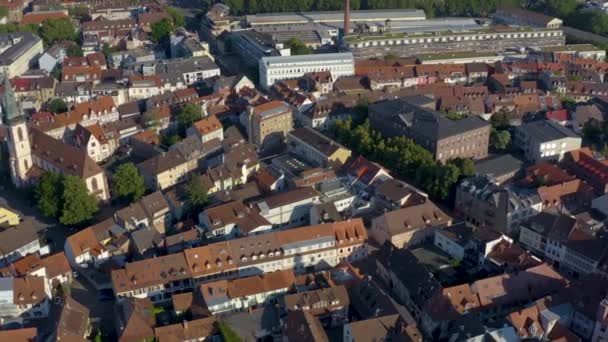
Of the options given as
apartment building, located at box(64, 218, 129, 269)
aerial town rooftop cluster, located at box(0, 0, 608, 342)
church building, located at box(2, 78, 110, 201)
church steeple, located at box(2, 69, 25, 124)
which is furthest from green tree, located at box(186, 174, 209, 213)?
church steeple, located at box(2, 69, 25, 124)

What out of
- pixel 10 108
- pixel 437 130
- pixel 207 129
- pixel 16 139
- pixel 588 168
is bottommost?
pixel 588 168

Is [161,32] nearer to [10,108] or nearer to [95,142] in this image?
[95,142]

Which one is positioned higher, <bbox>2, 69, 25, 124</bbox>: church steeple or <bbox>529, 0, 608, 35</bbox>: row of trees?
<bbox>2, 69, 25, 124</bbox>: church steeple

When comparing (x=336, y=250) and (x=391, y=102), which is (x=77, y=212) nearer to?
(x=336, y=250)

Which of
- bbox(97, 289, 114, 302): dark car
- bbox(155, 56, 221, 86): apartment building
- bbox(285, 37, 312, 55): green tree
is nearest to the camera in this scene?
bbox(97, 289, 114, 302): dark car

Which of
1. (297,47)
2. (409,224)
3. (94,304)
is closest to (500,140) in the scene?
(409,224)

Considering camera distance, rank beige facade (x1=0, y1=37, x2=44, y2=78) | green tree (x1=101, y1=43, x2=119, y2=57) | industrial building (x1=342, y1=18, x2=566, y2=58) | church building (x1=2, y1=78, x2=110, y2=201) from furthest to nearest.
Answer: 1. green tree (x1=101, y1=43, x2=119, y2=57)
2. industrial building (x1=342, y1=18, x2=566, y2=58)
3. beige facade (x1=0, y1=37, x2=44, y2=78)
4. church building (x1=2, y1=78, x2=110, y2=201)

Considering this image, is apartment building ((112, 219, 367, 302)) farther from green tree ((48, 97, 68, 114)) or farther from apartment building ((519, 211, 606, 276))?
green tree ((48, 97, 68, 114))

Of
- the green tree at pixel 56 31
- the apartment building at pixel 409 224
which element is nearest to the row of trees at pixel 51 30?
the green tree at pixel 56 31
